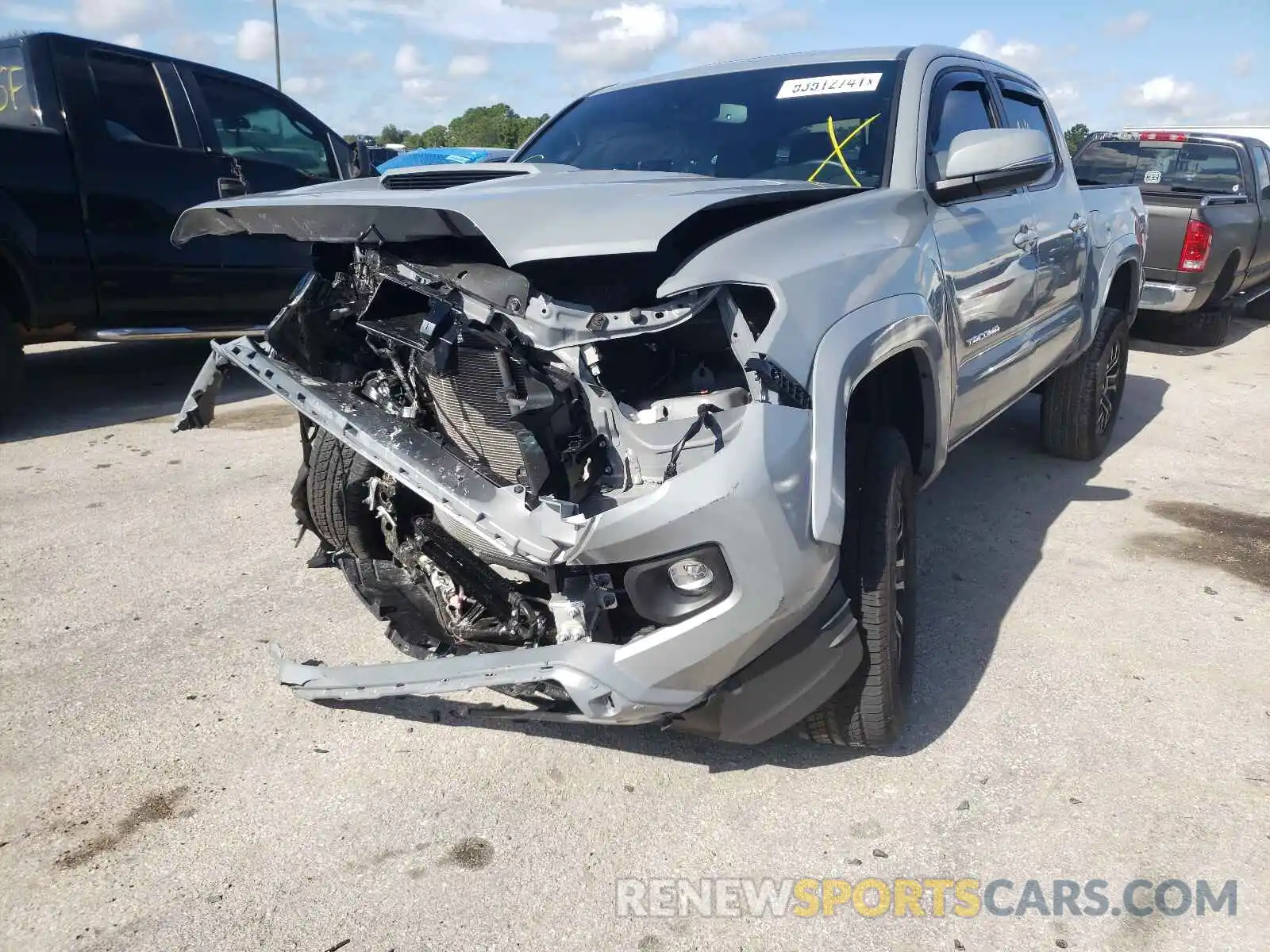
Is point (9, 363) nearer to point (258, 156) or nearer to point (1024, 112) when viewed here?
point (258, 156)

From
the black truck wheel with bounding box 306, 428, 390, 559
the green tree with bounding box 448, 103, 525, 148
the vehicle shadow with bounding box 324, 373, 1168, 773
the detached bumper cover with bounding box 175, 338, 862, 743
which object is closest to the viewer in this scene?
the detached bumper cover with bounding box 175, 338, 862, 743

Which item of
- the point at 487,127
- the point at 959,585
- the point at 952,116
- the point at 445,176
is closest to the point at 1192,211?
the point at 952,116

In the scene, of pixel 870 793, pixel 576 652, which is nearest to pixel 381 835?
pixel 576 652

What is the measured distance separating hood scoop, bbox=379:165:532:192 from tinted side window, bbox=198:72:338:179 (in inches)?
164

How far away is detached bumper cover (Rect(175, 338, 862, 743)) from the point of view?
2021 mm

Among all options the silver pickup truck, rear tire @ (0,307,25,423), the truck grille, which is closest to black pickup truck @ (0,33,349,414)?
rear tire @ (0,307,25,423)

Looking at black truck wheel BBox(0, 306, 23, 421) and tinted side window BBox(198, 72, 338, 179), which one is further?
tinted side window BBox(198, 72, 338, 179)

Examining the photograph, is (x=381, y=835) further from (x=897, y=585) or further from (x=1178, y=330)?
(x=1178, y=330)

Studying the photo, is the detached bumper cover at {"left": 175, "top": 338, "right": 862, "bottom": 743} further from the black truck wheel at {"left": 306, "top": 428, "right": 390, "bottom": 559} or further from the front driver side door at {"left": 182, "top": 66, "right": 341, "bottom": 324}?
the front driver side door at {"left": 182, "top": 66, "right": 341, "bottom": 324}

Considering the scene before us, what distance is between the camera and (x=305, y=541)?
4035mm

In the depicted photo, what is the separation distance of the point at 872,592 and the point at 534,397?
1.03 metres

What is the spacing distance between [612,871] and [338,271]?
171 centimetres

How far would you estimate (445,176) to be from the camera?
2.83m

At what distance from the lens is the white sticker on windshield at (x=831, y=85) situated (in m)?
3.36
